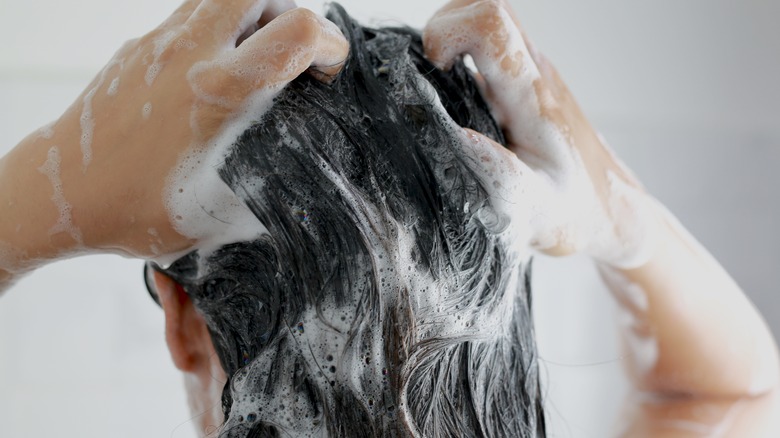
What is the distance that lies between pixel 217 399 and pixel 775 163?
1.82 m

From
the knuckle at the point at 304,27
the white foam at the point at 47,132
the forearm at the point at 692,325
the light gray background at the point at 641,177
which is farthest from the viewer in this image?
the light gray background at the point at 641,177

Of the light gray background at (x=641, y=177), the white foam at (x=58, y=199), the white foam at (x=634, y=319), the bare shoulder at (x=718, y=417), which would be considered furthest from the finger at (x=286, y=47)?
the light gray background at (x=641, y=177)

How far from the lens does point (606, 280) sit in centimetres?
101

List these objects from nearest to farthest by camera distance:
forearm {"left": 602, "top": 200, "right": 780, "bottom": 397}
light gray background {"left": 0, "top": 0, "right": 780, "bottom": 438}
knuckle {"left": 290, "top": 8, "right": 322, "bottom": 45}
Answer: knuckle {"left": 290, "top": 8, "right": 322, "bottom": 45}
forearm {"left": 602, "top": 200, "right": 780, "bottom": 397}
light gray background {"left": 0, "top": 0, "right": 780, "bottom": 438}

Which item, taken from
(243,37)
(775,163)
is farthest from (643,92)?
(243,37)

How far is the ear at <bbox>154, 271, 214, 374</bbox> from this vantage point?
0.75 meters

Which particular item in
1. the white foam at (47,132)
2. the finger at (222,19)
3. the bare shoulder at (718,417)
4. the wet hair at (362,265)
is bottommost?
the bare shoulder at (718,417)

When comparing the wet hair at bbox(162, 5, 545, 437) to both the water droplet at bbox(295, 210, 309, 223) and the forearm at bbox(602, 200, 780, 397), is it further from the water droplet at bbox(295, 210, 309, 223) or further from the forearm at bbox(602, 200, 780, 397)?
the forearm at bbox(602, 200, 780, 397)

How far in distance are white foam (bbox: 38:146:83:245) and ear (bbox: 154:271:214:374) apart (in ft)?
0.36

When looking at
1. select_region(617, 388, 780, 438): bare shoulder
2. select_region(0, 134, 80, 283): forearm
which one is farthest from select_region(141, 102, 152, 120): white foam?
select_region(617, 388, 780, 438): bare shoulder

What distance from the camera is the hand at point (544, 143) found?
71 centimetres

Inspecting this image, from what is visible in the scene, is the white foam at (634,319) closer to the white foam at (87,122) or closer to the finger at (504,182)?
the finger at (504,182)

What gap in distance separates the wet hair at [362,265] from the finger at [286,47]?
4 cm

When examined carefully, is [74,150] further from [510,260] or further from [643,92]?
[643,92]
